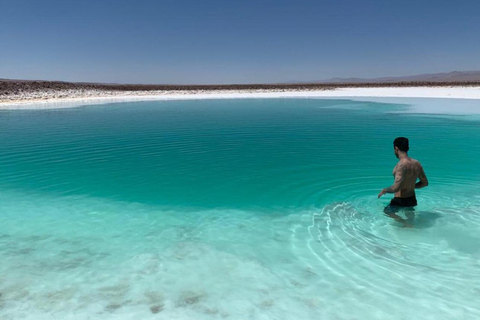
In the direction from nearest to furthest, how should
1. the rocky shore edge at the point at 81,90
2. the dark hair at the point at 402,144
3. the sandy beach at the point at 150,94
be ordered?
1. the dark hair at the point at 402,144
2. the sandy beach at the point at 150,94
3. the rocky shore edge at the point at 81,90

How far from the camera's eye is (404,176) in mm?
6133

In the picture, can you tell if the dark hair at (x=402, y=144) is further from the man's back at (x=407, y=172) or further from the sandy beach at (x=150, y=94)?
the sandy beach at (x=150, y=94)

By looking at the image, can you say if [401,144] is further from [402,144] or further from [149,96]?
[149,96]

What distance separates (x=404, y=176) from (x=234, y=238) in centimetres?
318

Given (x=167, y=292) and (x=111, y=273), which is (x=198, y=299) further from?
(x=111, y=273)

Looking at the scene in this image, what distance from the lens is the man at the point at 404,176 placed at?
20.0 feet

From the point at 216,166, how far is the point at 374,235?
6.46 meters

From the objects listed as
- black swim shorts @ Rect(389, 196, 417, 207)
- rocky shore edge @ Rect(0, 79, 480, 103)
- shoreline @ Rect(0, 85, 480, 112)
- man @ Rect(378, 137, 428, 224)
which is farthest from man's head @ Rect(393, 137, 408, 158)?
rocky shore edge @ Rect(0, 79, 480, 103)

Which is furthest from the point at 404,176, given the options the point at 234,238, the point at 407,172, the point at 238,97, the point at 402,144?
the point at 238,97

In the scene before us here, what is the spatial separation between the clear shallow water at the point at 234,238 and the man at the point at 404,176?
0.48 m

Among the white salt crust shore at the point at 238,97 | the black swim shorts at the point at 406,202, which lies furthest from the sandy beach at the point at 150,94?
the black swim shorts at the point at 406,202

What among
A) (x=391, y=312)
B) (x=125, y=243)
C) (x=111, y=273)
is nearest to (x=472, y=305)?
(x=391, y=312)

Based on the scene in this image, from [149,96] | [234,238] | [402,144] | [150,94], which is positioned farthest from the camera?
[150,94]

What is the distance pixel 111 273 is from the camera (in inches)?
202
